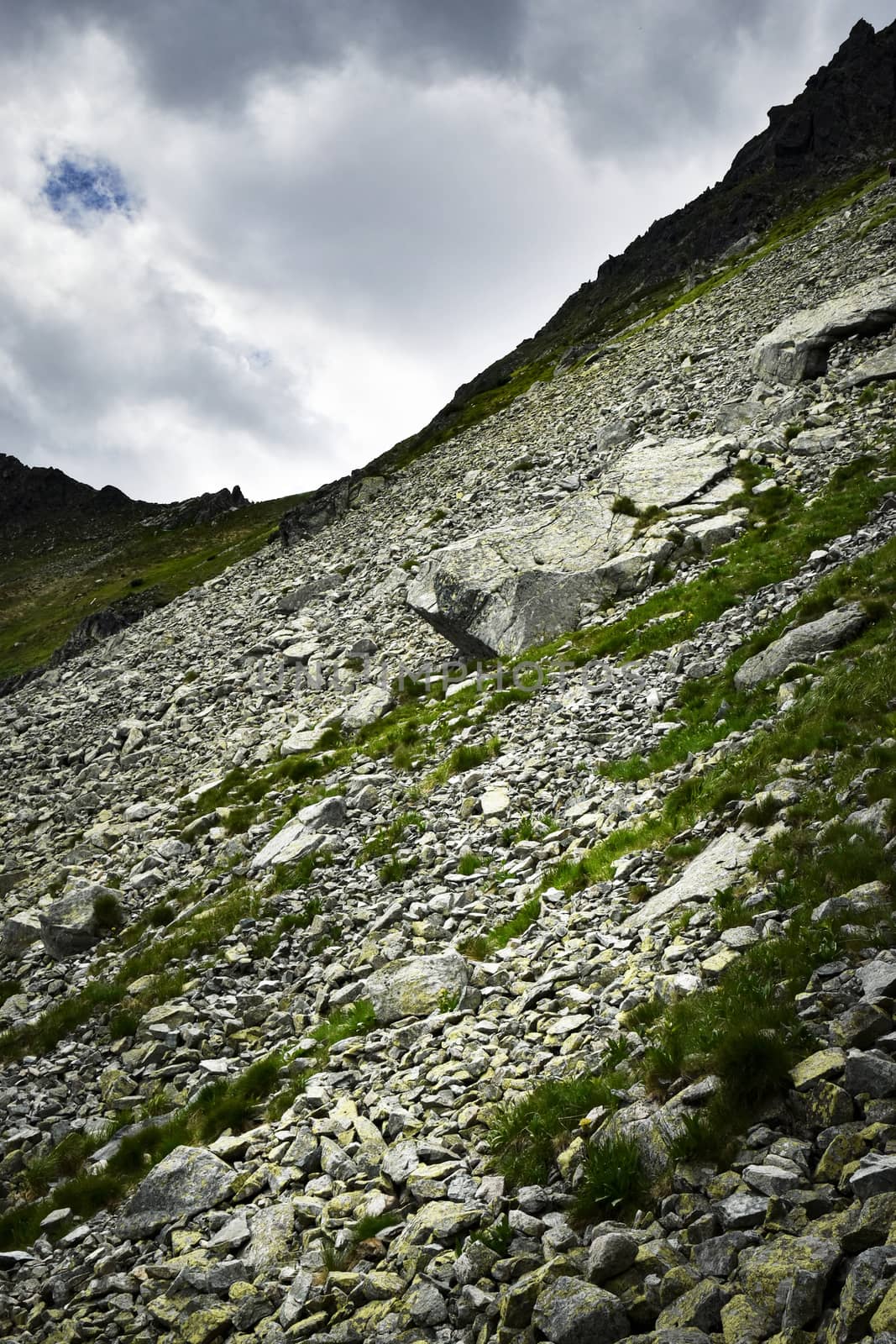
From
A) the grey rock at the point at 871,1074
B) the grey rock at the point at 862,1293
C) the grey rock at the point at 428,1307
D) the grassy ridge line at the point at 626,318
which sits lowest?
the grey rock at the point at 428,1307

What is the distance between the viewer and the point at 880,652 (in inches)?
472

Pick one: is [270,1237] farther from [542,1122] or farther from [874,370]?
[874,370]

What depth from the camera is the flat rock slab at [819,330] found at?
3077cm

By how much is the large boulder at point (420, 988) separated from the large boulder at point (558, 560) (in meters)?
13.8

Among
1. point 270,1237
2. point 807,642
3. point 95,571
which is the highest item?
point 95,571

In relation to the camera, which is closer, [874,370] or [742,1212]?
[742,1212]

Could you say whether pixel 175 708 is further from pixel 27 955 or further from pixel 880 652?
pixel 880 652

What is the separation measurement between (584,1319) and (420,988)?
6.23 meters

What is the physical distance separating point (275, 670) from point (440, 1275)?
27.4 m

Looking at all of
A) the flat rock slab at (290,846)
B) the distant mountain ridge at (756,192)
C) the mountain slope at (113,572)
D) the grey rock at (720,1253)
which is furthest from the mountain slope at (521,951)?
the distant mountain ridge at (756,192)

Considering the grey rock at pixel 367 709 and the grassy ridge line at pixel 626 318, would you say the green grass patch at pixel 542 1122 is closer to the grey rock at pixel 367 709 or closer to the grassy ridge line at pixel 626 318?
the grey rock at pixel 367 709

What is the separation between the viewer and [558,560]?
26.2 m

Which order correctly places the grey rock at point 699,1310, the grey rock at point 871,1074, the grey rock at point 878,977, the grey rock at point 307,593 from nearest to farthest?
the grey rock at point 699,1310 < the grey rock at point 871,1074 < the grey rock at point 878,977 < the grey rock at point 307,593

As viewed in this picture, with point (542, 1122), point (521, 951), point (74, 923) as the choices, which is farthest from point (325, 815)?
point (542, 1122)
